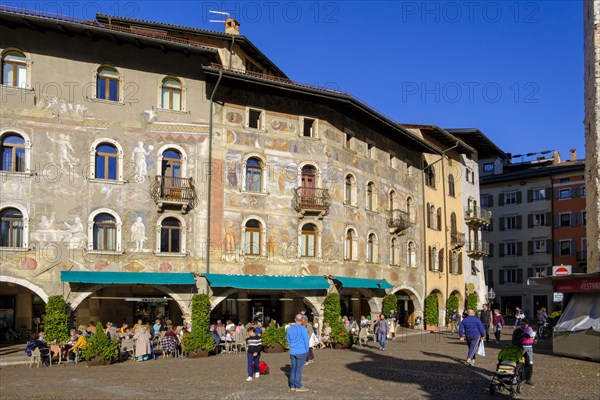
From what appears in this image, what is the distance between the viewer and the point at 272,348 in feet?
82.7

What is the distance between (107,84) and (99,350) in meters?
12.4

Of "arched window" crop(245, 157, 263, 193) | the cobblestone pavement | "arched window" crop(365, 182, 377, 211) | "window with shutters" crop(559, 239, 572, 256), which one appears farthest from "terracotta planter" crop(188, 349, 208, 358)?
"window with shutters" crop(559, 239, 572, 256)

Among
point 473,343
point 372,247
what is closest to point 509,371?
point 473,343

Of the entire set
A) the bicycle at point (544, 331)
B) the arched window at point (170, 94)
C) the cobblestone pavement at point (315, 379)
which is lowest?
the bicycle at point (544, 331)

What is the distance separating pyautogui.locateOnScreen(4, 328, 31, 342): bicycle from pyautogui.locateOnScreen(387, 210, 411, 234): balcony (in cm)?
1919

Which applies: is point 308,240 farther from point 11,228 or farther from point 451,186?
point 451,186

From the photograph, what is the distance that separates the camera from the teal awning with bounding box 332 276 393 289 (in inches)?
1310

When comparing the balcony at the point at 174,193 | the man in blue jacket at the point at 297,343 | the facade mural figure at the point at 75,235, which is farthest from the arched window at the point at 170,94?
the man in blue jacket at the point at 297,343

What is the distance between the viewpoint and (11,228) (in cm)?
2750

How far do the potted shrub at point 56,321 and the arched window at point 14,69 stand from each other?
8614 mm

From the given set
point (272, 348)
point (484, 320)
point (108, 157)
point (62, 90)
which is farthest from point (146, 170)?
point (484, 320)

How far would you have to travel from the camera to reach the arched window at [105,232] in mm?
28750

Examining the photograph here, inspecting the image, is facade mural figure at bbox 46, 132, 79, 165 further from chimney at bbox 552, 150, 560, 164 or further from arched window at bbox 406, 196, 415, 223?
chimney at bbox 552, 150, 560, 164

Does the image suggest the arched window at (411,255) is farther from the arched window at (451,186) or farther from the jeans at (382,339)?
the jeans at (382,339)
